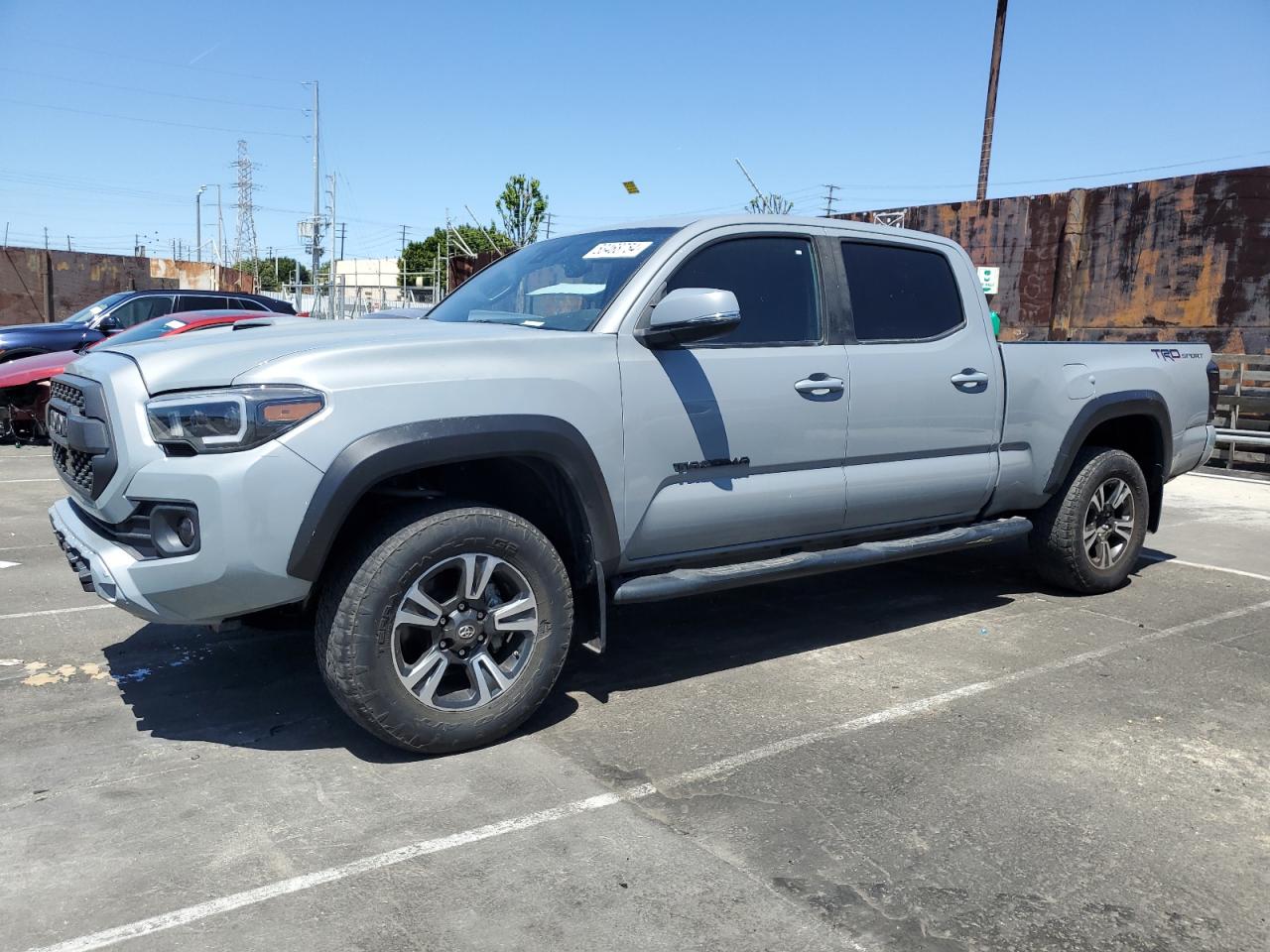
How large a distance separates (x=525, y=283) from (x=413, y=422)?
145 centimetres

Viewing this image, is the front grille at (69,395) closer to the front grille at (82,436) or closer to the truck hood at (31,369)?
the front grille at (82,436)

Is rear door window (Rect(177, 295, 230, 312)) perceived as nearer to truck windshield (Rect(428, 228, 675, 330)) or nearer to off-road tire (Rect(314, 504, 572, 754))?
Answer: truck windshield (Rect(428, 228, 675, 330))

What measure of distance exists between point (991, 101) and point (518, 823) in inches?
817

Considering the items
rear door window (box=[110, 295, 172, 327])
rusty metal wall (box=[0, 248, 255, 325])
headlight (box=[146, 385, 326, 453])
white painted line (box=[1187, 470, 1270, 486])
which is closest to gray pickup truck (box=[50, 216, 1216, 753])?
headlight (box=[146, 385, 326, 453])

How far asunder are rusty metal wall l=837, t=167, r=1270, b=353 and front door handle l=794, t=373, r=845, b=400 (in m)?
11.0

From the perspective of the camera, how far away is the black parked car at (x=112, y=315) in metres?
12.1

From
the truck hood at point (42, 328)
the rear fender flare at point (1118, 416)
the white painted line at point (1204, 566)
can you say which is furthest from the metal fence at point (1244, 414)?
the truck hood at point (42, 328)

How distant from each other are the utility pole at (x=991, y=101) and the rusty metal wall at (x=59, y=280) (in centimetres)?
1894

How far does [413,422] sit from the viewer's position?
134 inches

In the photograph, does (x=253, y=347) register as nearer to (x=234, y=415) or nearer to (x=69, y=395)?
(x=234, y=415)

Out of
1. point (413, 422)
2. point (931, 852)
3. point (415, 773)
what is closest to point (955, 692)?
point (931, 852)

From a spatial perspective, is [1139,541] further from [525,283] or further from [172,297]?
[172,297]

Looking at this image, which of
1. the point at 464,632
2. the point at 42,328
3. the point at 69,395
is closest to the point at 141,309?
the point at 42,328

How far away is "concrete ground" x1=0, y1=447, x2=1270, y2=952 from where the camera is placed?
2664 millimetres
